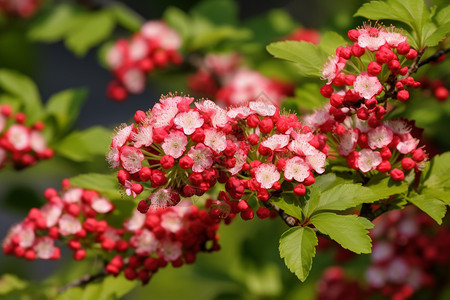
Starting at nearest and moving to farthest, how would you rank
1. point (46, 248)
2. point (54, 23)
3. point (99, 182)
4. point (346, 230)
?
point (346, 230)
point (99, 182)
point (46, 248)
point (54, 23)

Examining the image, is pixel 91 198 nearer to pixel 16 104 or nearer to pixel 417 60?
pixel 16 104

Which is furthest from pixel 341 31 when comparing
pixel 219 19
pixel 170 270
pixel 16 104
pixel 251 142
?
pixel 170 270

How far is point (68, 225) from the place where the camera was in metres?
2.13

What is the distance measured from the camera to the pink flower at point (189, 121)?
1.59 meters

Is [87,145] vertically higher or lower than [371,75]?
lower

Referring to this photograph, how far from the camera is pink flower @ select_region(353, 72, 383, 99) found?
1.61 m

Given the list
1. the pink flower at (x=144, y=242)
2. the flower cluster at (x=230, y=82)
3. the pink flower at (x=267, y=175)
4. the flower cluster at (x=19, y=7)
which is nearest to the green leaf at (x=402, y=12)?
the pink flower at (x=267, y=175)

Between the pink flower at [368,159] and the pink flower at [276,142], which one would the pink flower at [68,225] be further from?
the pink flower at [368,159]

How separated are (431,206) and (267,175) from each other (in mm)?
481

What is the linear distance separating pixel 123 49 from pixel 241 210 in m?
1.94

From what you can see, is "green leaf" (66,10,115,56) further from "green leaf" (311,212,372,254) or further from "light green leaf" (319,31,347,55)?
"green leaf" (311,212,372,254)

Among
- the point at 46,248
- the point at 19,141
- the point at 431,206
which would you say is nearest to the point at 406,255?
the point at 431,206

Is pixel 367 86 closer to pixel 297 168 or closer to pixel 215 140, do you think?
pixel 297 168

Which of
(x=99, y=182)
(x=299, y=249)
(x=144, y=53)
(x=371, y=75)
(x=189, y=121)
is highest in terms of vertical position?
(x=371, y=75)
